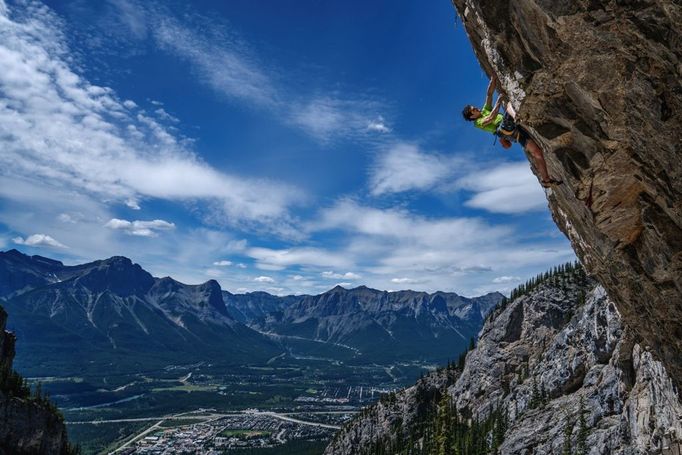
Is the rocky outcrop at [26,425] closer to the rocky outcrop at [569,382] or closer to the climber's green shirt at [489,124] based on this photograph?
the rocky outcrop at [569,382]

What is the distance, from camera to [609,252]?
17297mm

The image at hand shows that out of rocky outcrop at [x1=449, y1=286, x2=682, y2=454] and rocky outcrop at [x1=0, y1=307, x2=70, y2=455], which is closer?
rocky outcrop at [x1=449, y1=286, x2=682, y2=454]

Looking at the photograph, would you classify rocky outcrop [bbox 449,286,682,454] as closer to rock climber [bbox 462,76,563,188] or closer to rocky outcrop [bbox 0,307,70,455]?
rock climber [bbox 462,76,563,188]

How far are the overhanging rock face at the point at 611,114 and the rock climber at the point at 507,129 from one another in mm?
711

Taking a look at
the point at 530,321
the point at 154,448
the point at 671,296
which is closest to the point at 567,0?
the point at 671,296

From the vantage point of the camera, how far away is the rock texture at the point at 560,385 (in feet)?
104

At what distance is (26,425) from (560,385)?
307 feet

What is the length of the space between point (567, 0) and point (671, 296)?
472 inches

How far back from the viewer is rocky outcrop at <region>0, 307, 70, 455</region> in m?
65.9

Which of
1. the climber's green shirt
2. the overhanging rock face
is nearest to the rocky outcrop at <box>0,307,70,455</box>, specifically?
the climber's green shirt

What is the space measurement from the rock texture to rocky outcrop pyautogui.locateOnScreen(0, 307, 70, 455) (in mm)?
77683

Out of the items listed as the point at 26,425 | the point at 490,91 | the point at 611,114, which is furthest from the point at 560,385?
the point at 26,425

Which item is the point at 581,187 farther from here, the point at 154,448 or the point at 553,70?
the point at 154,448

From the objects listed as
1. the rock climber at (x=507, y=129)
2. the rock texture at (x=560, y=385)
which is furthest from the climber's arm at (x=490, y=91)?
the rock texture at (x=560, y=385)
